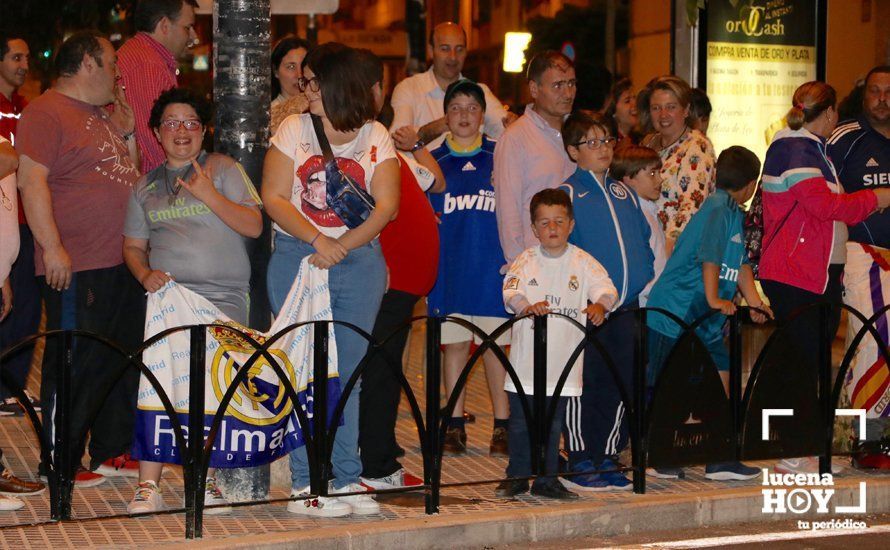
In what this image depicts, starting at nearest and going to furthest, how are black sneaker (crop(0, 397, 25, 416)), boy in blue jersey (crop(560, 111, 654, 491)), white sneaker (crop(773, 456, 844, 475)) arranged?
boy in blue jersey (crop(560, 111, 654, 491)) → white sneaker (crop(773, 456, 844, 475)) → black sneaker (crop(0, 397, 25, 416))

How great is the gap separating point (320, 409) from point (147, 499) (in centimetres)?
94

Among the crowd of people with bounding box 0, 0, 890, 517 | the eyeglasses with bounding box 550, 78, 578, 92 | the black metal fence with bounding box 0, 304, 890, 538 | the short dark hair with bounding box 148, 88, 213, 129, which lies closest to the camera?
the black metal fence with bounding box 0, 304, 890, 538

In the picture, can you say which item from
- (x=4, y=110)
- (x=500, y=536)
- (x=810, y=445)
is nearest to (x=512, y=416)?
(x=500, y=536)

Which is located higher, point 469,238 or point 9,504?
point 469,238

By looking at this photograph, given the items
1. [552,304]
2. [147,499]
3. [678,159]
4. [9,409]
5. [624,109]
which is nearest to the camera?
[147,499]

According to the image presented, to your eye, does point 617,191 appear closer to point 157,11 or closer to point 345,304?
point 345,304

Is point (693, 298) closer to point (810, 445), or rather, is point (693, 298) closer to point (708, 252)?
point (708, 252)

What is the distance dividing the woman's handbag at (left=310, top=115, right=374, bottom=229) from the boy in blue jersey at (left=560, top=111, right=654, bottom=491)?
1438 millimetres

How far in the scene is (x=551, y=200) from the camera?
7.39m

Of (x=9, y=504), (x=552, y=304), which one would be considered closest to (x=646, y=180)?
(x=552, y=304)

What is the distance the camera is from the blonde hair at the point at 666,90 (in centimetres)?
888

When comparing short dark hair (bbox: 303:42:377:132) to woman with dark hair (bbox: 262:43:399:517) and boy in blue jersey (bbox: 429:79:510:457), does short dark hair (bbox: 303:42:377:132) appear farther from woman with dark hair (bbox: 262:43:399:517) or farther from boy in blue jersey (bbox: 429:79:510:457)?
boy in blue jersey (bbox: 429:79:510:457)

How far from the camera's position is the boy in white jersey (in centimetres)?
728

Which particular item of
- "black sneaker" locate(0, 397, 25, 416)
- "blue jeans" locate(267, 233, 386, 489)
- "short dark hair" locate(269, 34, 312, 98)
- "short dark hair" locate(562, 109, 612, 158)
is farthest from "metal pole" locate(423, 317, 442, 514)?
"black sneaker" locate(0, 397, 25, 416)
